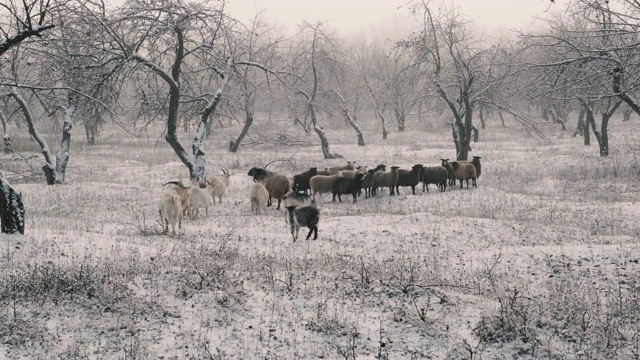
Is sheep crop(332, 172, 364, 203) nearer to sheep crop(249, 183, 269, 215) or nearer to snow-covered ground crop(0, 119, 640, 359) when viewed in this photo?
snow-covered ground crop(0, 119, 640, 359)

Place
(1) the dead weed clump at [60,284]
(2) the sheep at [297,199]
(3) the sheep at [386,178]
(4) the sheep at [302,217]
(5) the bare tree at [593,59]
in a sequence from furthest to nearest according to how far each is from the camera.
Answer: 1. (3) the sheep at [386,178]
2. (2) the sheep at [297,199]
3. (4) the sheep at [302,217]
4. (5) the bare tree at [593,59]
5. (1) the dead weed clump at [60,284]

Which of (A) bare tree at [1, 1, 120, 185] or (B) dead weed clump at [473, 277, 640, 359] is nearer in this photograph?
(B) dead weed clump at [473, 277, 640, 359]

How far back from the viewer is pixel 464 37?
2461 centimetres

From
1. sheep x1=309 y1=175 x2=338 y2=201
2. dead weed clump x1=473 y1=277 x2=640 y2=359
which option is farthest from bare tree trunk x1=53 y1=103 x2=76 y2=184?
dead weed clump x1=473 y1=277 x2=640 y2=359

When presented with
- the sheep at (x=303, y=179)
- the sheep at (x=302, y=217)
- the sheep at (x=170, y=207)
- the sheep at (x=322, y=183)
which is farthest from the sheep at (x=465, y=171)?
the sheep at (x=170, y=207)

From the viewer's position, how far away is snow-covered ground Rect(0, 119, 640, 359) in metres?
5.91

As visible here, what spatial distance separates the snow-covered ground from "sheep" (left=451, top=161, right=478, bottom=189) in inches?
134

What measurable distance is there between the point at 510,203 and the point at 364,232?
6.12 metres

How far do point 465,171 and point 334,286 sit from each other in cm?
1198

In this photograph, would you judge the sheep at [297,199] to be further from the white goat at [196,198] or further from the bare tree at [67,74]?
the bare tree at [67,74]

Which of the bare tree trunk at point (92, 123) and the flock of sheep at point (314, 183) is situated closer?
the flock of sheep at point (314, 183)

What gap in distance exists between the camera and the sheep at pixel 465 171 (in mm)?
18203

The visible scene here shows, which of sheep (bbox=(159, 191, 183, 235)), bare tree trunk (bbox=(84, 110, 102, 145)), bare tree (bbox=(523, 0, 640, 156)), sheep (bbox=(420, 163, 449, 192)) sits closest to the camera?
bare tree (bbox=(523, 0, 640, 156))

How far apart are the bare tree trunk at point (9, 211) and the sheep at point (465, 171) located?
1388 centimetres
